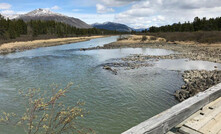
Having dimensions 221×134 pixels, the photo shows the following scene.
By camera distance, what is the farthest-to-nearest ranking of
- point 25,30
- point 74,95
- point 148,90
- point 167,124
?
1. point 25,30
2. point 148,90
3. point 74,95
4. point 167,124

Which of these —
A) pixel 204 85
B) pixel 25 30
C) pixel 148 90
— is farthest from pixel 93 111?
pixel 25 30

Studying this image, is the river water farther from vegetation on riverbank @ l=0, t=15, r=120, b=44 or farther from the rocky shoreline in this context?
vegetation on riverbank @ l=0, t=15, r=120, b=44

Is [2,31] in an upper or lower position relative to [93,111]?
upper

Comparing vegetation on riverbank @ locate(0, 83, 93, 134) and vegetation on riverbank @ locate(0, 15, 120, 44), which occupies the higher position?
vegetation on riverbank @ locate(0, 15, 120, 44)

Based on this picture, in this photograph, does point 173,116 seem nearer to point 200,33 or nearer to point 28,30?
point 200,33

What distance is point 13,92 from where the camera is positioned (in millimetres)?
13422

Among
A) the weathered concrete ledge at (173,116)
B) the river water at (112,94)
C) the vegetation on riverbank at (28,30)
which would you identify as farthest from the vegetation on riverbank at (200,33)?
the vegetation on riverbank at (28,30)

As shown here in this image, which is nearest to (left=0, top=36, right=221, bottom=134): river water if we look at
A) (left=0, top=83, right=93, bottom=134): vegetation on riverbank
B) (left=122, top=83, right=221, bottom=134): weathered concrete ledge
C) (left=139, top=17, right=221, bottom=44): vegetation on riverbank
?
(left=0, top=83, right=93, bottom=134): vegetation on riverbank

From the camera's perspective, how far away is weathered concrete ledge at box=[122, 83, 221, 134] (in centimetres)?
375

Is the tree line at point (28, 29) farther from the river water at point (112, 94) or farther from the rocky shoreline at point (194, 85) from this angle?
the rocky shoreline at point (194, 85)

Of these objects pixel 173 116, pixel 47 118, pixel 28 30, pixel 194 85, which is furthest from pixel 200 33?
pixel 28 30

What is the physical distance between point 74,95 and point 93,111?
3125 millimetres

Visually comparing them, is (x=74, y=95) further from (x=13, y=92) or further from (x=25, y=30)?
(x=25, y=30)

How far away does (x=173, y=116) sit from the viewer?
174 inches
